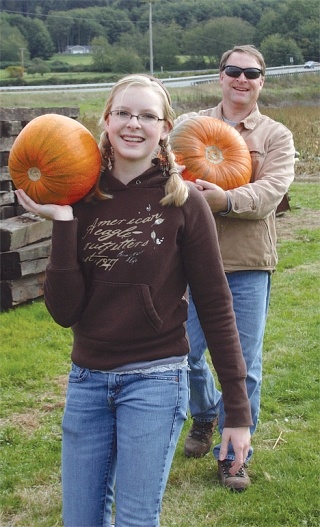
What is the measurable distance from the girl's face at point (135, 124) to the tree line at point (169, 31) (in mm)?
46447

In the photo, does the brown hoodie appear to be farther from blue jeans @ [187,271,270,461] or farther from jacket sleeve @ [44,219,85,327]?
blue jeans @ [187,271,270,461]

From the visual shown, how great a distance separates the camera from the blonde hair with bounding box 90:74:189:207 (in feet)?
7.95

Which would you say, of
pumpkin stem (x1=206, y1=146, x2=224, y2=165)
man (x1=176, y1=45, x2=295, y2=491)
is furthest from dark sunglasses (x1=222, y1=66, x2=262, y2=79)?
pumpkin stem (x1=206, y1=146, x2=224, y2=165)

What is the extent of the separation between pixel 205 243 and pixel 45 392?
3.21m

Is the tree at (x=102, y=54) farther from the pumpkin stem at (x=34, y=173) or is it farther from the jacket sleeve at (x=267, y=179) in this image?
the pumpkin stem at (x=34, y=173)

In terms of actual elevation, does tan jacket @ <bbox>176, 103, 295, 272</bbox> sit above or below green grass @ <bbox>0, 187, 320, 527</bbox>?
above

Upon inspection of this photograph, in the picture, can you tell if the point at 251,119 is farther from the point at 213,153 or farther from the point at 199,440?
the point at 199,440

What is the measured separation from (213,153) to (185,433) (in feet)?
6.62

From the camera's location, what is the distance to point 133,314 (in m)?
2.39

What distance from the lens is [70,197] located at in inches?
100

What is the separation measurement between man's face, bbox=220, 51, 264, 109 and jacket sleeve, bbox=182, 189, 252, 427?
4.38ft

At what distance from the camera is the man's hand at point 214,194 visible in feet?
10.9

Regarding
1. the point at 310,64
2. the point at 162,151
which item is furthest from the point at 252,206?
the point at 310,64

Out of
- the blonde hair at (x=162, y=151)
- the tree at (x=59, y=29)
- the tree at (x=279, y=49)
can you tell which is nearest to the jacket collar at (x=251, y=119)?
the blonde hair at (x=162, y=151)
